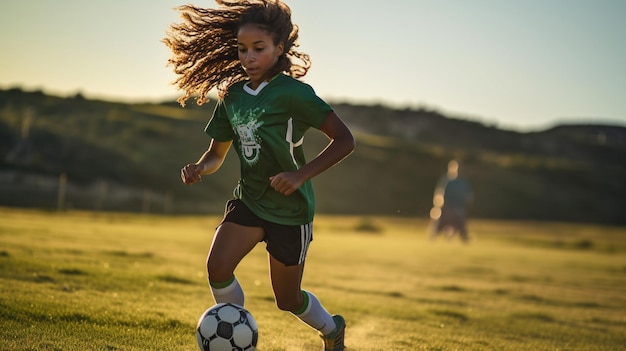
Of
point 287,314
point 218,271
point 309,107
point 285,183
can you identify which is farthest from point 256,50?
point 287,314

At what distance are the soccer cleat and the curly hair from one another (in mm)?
1758

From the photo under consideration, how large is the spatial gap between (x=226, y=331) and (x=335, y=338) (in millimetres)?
1052

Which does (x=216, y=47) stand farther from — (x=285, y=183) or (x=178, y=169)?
(x=178, y=169)

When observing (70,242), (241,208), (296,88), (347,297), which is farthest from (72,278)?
(70,242)

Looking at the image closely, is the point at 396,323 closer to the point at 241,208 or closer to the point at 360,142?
the point at 241,208

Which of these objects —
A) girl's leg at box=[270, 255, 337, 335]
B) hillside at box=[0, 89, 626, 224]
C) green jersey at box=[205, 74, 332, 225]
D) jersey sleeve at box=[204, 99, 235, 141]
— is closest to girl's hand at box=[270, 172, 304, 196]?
green jersey at box=[205, 74, 332, 225]

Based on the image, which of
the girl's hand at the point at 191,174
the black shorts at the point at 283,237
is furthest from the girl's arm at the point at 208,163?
the black shorts at the point at 283,237

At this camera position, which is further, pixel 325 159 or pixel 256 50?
pixel 256 50

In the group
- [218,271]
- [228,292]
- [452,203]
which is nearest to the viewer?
[218,271]

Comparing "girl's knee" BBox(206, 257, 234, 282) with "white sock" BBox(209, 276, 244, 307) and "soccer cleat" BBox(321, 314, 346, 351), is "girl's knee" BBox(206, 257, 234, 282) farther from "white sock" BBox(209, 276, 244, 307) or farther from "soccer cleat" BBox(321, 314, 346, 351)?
"soccer cleat" BBox(321, 314, 346, 351)

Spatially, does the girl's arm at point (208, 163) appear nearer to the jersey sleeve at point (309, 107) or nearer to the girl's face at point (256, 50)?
the girl's face at point (256, 50)

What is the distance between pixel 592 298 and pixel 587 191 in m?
91.0

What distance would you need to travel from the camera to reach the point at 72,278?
7898 mm

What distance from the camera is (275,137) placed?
15.2 feet
